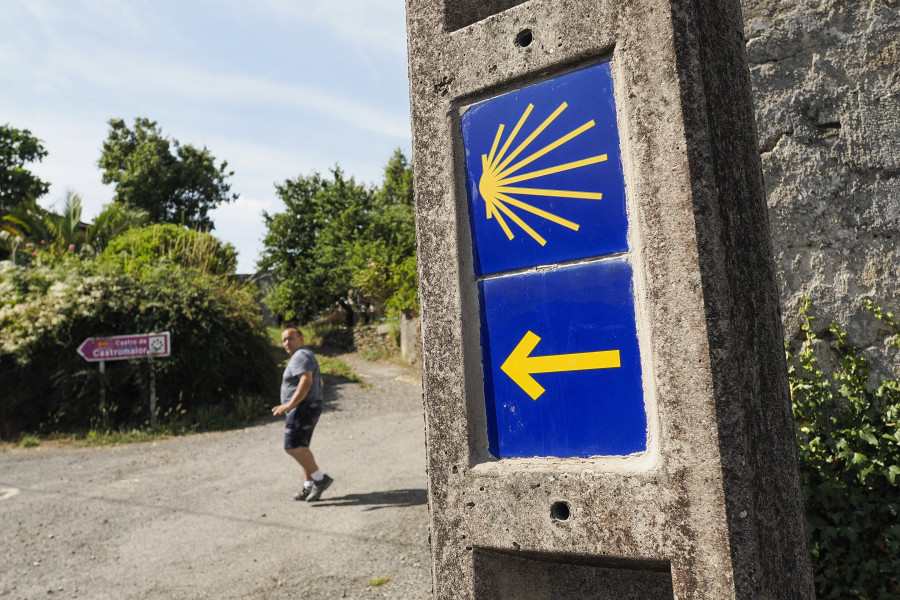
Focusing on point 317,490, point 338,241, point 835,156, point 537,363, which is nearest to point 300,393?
point 317,490

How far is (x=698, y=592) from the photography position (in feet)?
4.96

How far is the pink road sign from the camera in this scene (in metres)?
9.88

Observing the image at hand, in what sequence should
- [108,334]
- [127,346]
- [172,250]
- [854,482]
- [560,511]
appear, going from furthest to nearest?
[172,250]
[108,334]
[127,346]
[854,482]
[560,511]

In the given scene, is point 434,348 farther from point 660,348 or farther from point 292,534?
point 292,534

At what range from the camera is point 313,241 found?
25578mm

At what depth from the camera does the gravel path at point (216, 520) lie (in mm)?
3881

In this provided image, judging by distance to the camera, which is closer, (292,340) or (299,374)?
(299,374)

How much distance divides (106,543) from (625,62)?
16.9 feet

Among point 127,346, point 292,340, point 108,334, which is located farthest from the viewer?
point 108,334

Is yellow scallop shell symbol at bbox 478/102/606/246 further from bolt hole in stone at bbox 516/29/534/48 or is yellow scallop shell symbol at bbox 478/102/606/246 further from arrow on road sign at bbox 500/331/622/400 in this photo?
arrow on road sign at bbox 500/331/622/400

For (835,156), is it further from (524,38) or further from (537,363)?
(537,363)

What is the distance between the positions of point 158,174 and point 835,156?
28.8 metres

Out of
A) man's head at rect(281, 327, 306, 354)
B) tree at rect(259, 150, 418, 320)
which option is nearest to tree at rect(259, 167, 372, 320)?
tree at rect(259, 150, 418, 320)

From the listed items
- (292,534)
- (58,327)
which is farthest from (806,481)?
(58,327)
